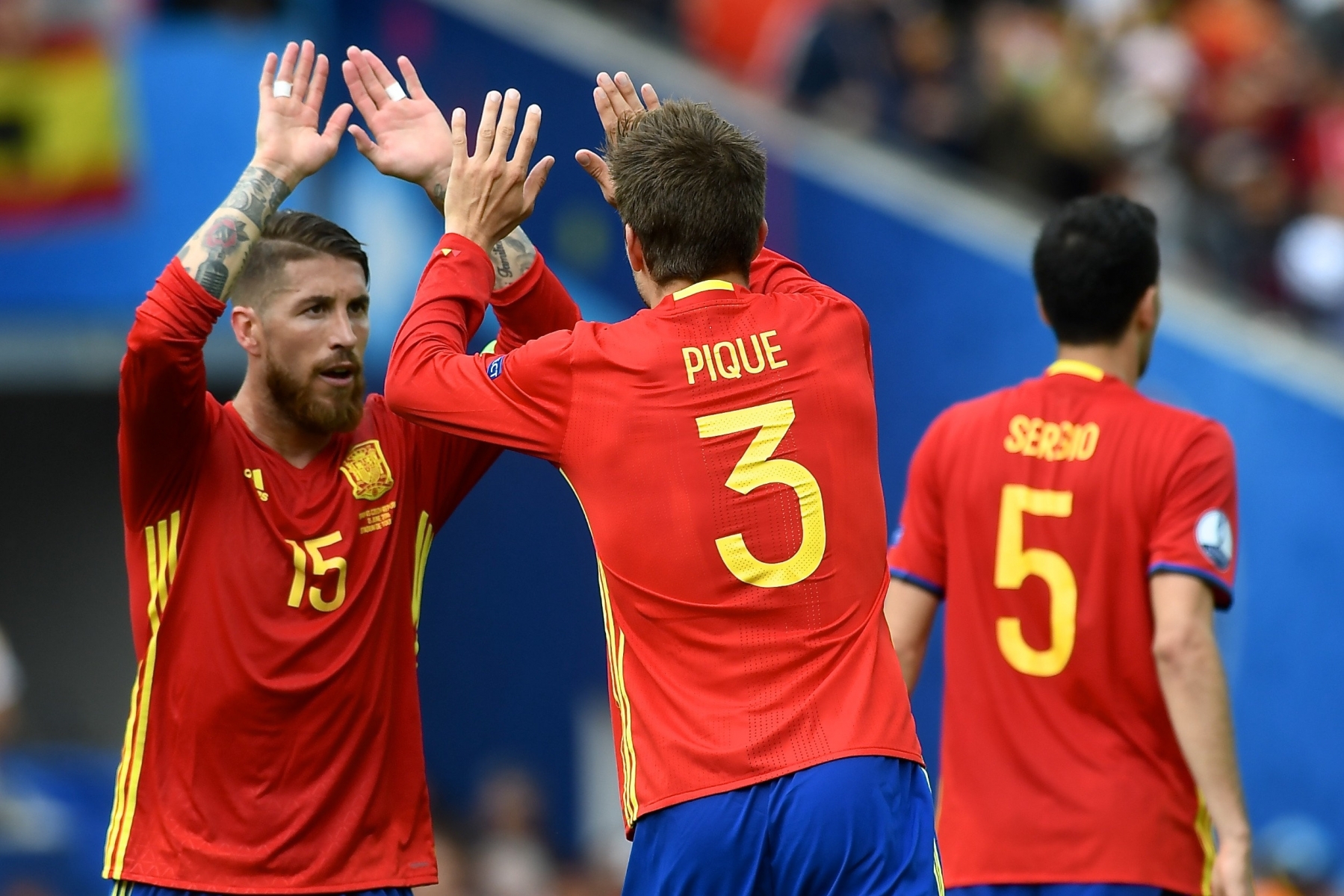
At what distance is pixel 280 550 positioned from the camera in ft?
16.1

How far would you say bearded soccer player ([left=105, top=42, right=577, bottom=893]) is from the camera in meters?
4.75

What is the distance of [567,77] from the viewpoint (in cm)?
1267

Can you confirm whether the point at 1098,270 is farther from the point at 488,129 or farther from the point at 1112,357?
the point at 488,129

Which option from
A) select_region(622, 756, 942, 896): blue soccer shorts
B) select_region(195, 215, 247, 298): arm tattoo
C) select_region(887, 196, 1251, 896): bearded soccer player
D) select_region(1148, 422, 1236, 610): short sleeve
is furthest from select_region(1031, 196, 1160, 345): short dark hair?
select_region(195, 215, 247, 298): arm tattoo

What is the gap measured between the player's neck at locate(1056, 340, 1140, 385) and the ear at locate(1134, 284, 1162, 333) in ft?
0.21

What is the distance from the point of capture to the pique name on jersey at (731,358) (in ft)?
14.2

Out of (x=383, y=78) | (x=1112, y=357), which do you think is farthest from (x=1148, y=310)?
(x=383, y=78)

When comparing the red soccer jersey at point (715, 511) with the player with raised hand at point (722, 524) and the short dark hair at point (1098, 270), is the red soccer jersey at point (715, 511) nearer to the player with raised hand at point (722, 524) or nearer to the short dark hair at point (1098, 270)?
the player with raised hand at point (722, 524)

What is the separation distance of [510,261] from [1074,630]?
201 cm

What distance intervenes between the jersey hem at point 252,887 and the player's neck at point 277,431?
1160mm

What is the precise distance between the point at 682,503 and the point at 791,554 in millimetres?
282

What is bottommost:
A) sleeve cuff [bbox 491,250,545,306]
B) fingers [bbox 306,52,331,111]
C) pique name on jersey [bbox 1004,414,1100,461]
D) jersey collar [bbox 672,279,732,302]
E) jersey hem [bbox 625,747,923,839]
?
jersey hem [bbox 625,747,923,839]

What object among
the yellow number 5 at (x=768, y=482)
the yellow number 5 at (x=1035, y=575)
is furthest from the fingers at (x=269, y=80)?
the yellow number 5 at (x=1035, y=575)

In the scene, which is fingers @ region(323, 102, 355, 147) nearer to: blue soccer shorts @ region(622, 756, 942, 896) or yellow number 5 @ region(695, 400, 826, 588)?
yellow number 5 @ region(695, 400, 826, 588)
